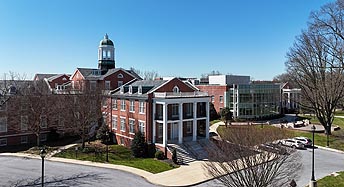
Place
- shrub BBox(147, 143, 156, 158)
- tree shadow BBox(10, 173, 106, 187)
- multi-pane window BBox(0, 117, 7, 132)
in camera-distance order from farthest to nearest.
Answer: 1. multi-pane window BBox(0, 117, 7, 132)
2. shrub BBox(147, 143, 156, 158)
3. tree shadow BBox(10, 173, 106, 187)

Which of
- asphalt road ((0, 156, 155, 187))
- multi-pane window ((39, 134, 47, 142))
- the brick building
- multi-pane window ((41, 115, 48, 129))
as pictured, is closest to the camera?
asphalt road ((0, 156, 155, 187))

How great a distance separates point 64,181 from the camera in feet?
74.0

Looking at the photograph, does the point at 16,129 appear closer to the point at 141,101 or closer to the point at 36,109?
the point at 36,109

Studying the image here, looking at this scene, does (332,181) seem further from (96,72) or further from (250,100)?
(96,72)

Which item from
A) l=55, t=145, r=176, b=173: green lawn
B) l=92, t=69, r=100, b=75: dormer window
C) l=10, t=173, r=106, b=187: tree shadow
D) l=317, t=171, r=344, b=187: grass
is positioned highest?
l=92, t=69, r=100, b=75: dormer window

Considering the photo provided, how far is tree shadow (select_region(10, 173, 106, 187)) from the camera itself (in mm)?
21828

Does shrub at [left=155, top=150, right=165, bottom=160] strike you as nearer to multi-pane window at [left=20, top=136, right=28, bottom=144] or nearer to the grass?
the grass

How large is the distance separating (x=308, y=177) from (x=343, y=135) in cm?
1656

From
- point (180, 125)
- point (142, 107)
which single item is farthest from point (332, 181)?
point (142, 107)

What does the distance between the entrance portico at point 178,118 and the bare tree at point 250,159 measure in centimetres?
1500

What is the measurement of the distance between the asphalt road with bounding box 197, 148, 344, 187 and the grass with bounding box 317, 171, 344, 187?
92 centimetres

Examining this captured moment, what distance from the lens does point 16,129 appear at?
36812 mm

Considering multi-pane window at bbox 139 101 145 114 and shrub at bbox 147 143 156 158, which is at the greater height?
multi-pane window at bbox 139 101 145 114

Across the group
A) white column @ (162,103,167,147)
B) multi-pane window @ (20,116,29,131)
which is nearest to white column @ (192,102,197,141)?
white column @ (162,103,167,147)
